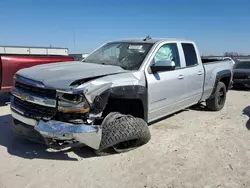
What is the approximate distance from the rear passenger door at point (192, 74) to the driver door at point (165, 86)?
242 millimetres

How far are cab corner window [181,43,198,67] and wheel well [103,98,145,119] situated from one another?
6.23 ft

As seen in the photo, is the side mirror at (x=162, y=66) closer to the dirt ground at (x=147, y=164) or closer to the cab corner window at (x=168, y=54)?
the cab corner window at (x=168, y=54)

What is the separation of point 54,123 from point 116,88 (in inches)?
40.0

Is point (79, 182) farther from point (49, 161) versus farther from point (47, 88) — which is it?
point (47, 88)

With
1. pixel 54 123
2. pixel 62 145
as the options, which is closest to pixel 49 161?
pixel 62 145

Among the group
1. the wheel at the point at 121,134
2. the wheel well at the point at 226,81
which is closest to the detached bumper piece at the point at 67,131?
the wheel at the point at 121,134

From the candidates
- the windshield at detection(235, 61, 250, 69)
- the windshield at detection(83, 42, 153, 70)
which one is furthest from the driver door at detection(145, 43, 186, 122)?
the windshield at detection(235, 61, 250, 69)

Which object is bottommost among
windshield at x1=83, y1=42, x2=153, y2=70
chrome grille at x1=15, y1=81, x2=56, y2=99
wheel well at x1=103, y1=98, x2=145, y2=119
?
wheel well at x1=103, y1=98, x2=145, y2=119

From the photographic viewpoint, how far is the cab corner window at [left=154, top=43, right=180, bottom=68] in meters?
4.94

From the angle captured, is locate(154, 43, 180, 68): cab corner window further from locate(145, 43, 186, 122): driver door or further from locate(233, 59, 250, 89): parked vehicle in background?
locate(233, 59, 250, 89): parked vehicle in background

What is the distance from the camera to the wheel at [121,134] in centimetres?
381

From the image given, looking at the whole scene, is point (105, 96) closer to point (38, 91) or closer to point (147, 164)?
point (38, 91)

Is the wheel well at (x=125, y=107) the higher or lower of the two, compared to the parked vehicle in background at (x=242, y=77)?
higher

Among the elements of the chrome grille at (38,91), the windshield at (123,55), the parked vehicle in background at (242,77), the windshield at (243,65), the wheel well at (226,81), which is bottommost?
the parked vehicle in background at (242,77)
